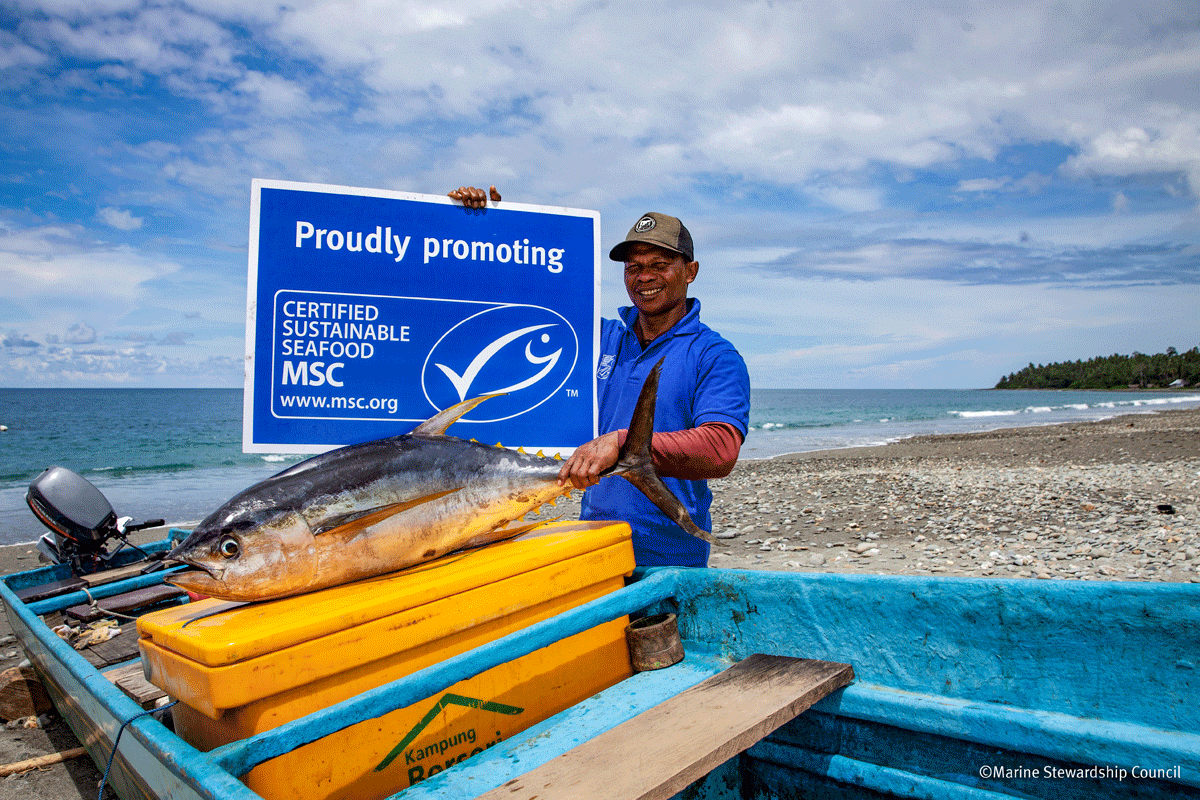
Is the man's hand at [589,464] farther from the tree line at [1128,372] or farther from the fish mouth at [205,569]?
the tree line at [1128,372]

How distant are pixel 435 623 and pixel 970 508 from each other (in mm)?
10972

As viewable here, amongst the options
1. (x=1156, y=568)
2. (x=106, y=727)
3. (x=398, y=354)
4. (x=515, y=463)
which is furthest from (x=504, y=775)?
(x=1156, y=568)

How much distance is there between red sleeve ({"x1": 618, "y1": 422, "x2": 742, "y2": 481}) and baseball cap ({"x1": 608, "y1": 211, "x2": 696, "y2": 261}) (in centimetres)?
94

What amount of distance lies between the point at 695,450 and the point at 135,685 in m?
2.27

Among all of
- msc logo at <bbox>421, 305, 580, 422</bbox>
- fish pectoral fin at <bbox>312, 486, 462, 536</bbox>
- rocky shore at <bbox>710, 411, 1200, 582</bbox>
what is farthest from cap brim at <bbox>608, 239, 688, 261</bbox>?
rocky shore at <bbox>710, 411, 1200, 582</bbox>

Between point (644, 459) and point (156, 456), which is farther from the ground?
point (644, 459)

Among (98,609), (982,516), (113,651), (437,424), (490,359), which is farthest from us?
(982,516)

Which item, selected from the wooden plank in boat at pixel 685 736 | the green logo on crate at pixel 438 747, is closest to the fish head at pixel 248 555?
the green logo on crate at pixel 438 747

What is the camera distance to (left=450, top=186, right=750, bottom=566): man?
281 centimetres

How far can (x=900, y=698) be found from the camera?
2355mm

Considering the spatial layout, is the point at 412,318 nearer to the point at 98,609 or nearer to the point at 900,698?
the point at 900,698

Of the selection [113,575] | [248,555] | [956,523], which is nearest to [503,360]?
[248,555]

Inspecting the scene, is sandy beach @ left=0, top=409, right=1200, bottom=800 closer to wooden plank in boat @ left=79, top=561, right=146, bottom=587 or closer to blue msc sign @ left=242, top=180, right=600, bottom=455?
wooden plank in boat @ left=79, top=561, right=146, bottom=587

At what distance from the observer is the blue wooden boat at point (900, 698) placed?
6.29ft
